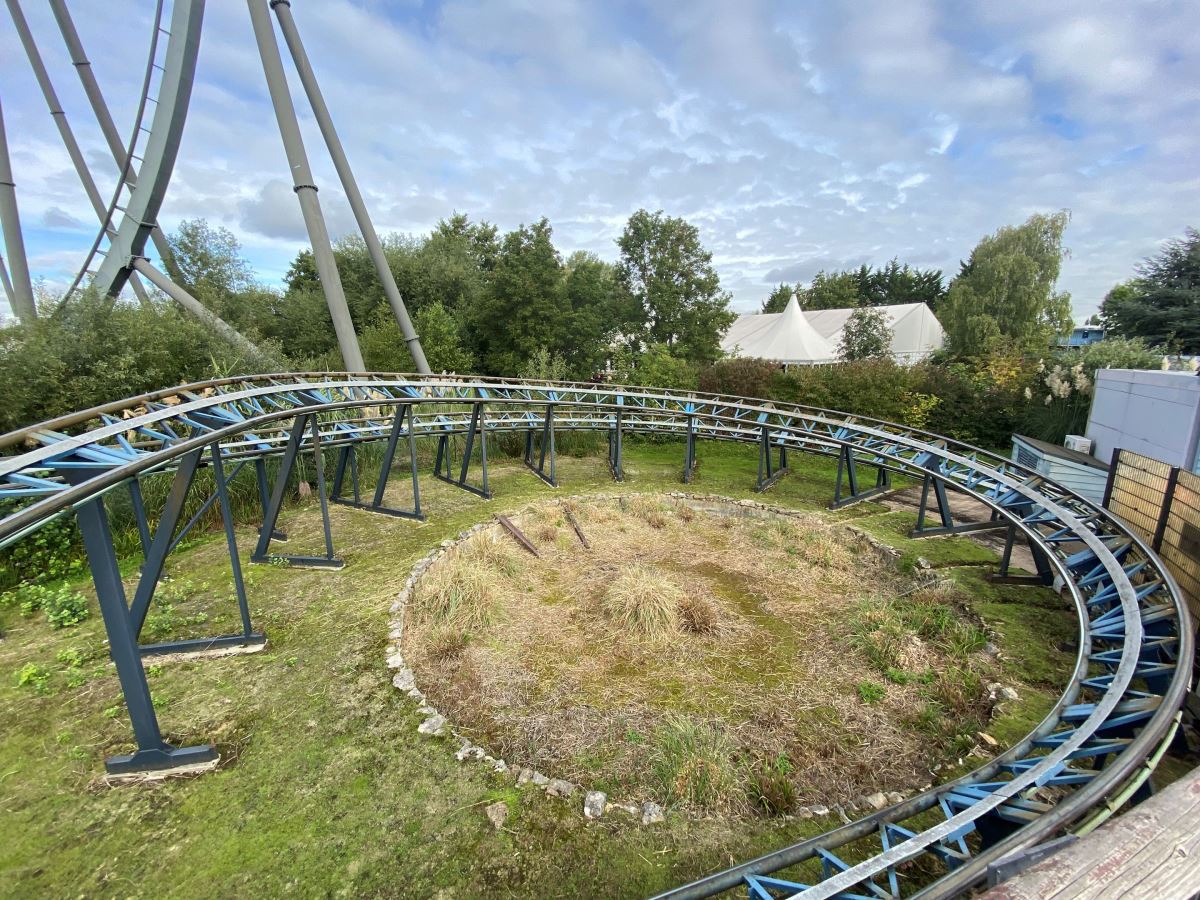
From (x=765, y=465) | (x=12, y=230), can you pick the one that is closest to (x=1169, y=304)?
(x=765, y=465)

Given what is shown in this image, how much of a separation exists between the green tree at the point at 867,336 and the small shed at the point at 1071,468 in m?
10.2

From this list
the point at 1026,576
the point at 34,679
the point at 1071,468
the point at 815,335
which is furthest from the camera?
the point at 815,335

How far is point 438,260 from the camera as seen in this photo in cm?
2753

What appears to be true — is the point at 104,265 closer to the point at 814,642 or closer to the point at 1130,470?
the point at 814,642

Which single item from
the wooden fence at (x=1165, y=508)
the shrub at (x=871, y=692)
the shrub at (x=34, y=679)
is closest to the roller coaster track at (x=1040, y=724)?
the wooden fence at (x=1165, y=508)

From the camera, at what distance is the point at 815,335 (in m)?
24.8

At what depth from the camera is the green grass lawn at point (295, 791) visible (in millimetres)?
2916

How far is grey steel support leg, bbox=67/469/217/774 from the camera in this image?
11.0 ft

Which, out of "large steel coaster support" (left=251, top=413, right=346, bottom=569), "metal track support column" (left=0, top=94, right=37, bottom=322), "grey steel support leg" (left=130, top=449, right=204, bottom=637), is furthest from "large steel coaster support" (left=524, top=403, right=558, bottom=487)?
"metal track support column" (left=0, top=94, right=37, bottom=322)

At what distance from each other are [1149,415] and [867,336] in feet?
43.3

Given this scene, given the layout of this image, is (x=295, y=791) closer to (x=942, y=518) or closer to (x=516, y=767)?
(x=516, y=767)

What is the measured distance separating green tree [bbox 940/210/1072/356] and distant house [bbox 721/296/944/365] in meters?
2.36

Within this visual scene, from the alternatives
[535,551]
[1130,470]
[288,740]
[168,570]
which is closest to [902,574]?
[1130,470]

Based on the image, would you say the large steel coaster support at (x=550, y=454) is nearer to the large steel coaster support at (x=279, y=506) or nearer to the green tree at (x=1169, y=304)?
the large steel coaster support at (x=279, y=506)
